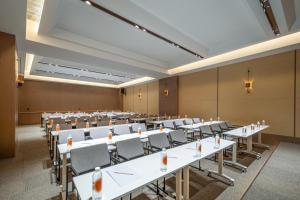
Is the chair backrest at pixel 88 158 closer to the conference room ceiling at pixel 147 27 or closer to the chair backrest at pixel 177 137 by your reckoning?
the chair backrest at pixel 177 137

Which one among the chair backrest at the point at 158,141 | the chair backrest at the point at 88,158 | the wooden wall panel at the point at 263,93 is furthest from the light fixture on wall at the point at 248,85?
the chair backrest at the point at 88,158

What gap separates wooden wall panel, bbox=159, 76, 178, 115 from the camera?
35.6 feet

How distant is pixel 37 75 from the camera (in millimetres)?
12219

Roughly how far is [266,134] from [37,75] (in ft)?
50.9

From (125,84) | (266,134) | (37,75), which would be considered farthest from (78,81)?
(266,134)

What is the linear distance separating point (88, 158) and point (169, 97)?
365 inches

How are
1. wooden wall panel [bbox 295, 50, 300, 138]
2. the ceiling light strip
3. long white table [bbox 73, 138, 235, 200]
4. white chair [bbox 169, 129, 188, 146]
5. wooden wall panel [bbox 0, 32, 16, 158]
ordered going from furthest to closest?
wooden wall panel [bbox 295, 50, 300, 138]
wooden wall panel [bbox 0, 32, 16, 158]
white chair [bbox 169, 129, 188, 146]
the ceiling light strip
long white table [bbox 73, 138, 235, 200]

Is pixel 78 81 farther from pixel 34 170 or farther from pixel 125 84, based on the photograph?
pixel 34 170

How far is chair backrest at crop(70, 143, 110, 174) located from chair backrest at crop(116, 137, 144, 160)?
0.31 m

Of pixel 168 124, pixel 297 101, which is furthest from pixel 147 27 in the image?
pixel 297 101

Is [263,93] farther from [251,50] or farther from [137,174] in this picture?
[137,174]

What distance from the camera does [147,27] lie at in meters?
4.69

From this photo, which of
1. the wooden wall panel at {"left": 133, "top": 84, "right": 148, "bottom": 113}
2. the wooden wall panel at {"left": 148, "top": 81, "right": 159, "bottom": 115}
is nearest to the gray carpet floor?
the wooden wall panel at {"left": 148, "top": 81, "right": 159, "bottom": 115}

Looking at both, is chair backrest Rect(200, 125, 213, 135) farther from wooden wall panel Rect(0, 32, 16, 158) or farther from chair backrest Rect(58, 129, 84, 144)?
wooden wall panel Rect(0, 32, 16, 158)
